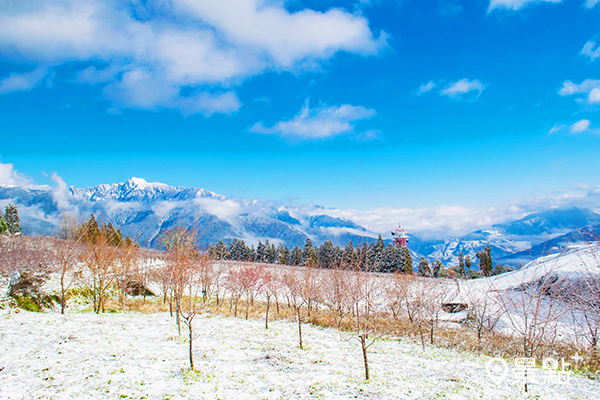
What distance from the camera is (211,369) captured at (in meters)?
9.85

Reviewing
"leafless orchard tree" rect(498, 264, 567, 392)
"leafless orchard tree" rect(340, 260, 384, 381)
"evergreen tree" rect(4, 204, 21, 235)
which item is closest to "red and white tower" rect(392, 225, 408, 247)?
"leafless orchard tree" rect(498, 264, 567, 392)

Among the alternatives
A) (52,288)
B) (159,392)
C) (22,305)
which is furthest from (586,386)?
(52,288)

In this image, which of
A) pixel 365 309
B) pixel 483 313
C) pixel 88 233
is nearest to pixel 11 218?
pixel 88 233

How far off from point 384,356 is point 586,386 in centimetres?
716

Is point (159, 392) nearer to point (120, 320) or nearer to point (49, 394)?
point (49, 394)

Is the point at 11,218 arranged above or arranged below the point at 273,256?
above

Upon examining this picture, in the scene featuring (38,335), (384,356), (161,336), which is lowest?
(384,356)

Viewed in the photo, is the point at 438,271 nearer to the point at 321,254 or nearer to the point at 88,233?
the point at 321,254

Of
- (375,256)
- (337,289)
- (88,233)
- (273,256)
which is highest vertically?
(88,233)

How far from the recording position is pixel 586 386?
10.2 m

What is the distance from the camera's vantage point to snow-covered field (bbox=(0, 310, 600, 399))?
7953 mm

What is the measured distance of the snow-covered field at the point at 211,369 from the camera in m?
7.95

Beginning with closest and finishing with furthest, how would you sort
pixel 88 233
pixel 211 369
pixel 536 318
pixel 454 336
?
pixel 211 369 → pixel 536 318 → pixel 454 336 → pixel 88 233

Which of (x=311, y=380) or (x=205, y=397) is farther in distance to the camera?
(x=311, y=380)
